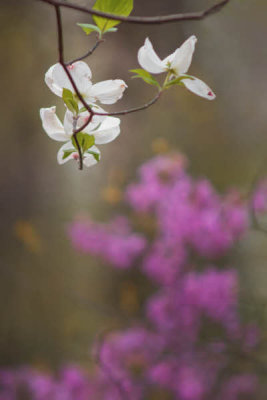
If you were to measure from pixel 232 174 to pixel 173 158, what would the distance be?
607 mm

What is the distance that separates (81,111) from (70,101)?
0.02 meters

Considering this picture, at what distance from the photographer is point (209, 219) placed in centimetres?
113

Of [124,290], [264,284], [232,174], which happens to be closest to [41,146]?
[124,290]

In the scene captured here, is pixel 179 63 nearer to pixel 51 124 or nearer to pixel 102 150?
pixel 51 124

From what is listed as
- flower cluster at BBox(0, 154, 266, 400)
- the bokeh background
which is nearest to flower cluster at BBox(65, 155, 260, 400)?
flower cluster at BBox(0, 154, 266, 400)

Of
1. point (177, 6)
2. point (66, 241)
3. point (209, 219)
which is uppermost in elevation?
point (177, 6)

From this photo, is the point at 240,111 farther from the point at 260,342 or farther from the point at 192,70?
the point at 260,342

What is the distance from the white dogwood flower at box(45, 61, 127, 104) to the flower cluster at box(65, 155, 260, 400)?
872 millimetres

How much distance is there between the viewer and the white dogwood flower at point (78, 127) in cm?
28

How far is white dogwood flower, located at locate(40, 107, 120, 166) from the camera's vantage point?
28cm

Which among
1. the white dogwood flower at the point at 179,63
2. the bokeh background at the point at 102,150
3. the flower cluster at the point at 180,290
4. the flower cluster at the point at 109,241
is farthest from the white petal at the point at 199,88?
the bokeh background at the point at 102,150

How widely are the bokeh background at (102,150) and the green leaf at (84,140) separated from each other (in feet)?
4.23

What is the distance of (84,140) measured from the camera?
28 cm

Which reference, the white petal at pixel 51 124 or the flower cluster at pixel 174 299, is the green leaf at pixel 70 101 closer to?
the white petal at pixel 51 124
